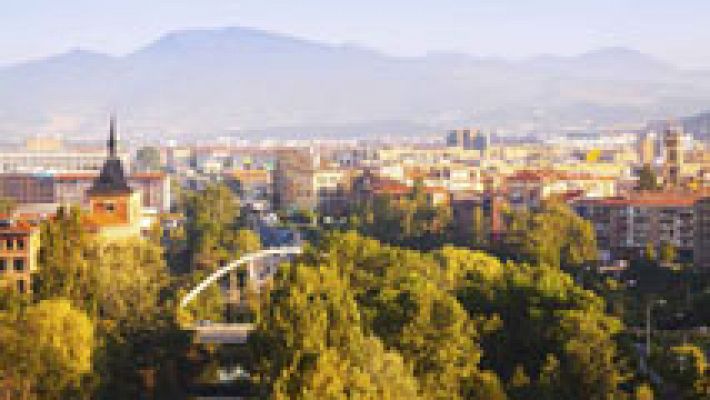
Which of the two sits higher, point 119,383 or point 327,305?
point 327,305

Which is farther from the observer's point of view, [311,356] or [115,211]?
[115,211]

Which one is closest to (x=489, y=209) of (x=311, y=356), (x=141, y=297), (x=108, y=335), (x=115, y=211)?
(x=115, y=211)

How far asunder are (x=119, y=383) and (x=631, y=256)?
39687 mm

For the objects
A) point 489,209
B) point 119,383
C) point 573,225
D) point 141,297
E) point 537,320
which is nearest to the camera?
point 119,383

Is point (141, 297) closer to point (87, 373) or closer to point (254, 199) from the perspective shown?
point (87, 373)

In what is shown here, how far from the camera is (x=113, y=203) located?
180ft

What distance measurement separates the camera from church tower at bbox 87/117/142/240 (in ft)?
177

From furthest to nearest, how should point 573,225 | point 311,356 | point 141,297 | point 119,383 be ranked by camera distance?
point 573,225 < point 141,297 < point 119,383 < point 311,356

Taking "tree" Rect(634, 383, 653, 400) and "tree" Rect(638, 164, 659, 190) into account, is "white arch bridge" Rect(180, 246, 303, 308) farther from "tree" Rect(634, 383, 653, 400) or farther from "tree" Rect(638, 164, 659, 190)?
"tree" Rect(638, 164, 659, 190)

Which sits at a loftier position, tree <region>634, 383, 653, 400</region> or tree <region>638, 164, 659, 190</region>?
tree <region>638, 164, 659, 190</region>

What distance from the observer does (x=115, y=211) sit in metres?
54.8

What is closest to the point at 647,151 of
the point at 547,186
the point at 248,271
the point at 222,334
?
the point at 547,186

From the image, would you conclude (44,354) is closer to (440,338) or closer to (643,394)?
(440,338)

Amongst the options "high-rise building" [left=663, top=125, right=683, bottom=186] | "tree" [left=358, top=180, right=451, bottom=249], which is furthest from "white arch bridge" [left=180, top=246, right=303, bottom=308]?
"high-rise building" [left=663, top=125, right=683, bottom=186]
